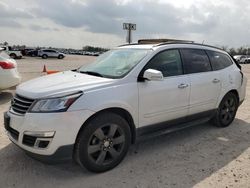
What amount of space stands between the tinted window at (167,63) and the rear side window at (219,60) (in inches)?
40.2

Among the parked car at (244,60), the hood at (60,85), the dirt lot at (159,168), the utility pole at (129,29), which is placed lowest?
the parked car at (244,60)

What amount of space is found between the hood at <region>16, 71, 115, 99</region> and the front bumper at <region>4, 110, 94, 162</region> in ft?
0.96

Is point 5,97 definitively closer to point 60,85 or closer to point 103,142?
point 60,85

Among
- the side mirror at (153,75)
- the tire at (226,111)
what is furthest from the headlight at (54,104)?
the tire at (226,111)

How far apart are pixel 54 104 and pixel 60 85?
1.24 ft

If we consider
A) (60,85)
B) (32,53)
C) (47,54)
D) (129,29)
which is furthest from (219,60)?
(32,53)

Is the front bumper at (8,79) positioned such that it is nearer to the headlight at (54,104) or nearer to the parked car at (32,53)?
the headlight at (54,104)

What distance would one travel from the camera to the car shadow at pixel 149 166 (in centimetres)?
340

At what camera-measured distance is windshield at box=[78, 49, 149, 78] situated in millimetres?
4016

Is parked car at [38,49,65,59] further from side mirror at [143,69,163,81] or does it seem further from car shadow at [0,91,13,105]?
side mirror at [143,69,163,81]

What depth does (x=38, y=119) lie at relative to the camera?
125 inches

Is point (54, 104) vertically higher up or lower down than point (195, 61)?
lower down

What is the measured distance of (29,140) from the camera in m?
3.29

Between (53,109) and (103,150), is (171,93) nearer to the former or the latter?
(103,150)
